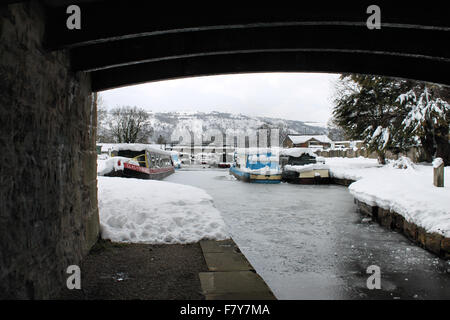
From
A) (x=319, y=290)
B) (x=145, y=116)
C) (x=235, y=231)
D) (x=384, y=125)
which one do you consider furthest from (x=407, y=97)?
(x=145, y=116)

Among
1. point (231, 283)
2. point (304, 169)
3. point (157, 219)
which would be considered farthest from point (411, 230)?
point (304, 169)

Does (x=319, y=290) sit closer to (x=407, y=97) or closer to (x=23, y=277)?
(x=23, y=277)

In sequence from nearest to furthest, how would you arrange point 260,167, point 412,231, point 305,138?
point 412,231
point 260,167
point 305,138

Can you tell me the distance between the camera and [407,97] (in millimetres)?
19094

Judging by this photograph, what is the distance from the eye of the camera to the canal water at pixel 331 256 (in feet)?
17.9

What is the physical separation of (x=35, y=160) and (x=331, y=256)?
20.1 feet

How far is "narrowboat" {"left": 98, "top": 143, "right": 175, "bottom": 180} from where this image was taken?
21.5m

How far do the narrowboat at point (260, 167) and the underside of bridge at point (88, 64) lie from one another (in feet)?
69.4

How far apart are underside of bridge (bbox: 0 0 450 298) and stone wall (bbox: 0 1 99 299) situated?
11 mm

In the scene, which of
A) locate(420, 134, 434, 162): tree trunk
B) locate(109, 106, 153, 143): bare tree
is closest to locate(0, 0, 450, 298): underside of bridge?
locate(420, 134, 434, 162): tree trunk

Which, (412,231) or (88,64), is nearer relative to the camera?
(88,64)

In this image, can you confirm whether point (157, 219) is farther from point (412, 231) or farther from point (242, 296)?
point (412, 231)

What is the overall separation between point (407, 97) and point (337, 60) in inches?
626

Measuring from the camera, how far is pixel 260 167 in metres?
28.2
